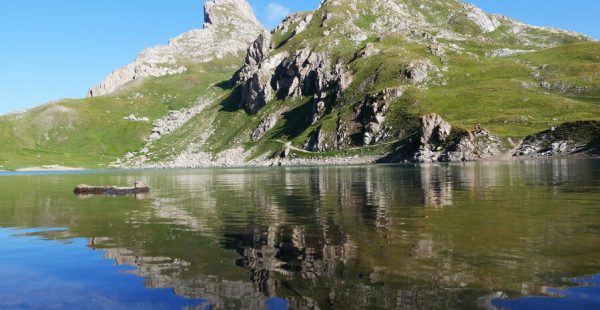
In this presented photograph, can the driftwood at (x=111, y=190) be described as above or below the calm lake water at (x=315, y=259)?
above

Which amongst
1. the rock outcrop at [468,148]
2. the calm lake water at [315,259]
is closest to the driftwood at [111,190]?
the calm lake water at [315,259]

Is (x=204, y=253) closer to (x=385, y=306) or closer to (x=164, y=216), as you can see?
(x=385, y=306)

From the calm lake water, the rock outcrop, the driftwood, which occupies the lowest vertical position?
the calm lake water

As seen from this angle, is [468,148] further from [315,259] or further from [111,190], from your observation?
[315,259]

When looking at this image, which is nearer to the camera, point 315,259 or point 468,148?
point 315,259

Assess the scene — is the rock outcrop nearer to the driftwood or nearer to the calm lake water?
the driftwood

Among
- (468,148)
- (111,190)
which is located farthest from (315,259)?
(468,148)

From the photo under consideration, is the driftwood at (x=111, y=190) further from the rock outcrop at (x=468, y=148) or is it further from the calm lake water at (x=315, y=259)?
the rock outcrop at (x=468, y=148)

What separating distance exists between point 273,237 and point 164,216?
52.9 ft

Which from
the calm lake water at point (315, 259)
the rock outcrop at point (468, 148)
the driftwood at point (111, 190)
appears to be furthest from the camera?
the rock outcrop at point (468, 148)

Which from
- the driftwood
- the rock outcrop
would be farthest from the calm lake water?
the rock outcrop

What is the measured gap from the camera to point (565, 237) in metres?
24.5

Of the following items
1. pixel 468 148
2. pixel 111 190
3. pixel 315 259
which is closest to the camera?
pixel 315 259

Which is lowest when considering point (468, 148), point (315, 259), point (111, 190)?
point (315, 259)
